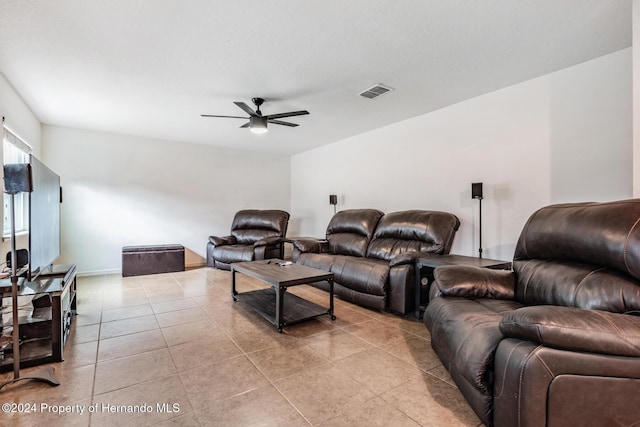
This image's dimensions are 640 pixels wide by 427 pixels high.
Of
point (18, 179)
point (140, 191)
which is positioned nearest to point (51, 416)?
point (18, 179)

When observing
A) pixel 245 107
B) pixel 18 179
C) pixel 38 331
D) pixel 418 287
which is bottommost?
pixel 38 331

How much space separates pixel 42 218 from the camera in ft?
7.51

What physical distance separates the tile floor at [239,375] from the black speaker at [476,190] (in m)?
1.54

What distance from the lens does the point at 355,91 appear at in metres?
3.35

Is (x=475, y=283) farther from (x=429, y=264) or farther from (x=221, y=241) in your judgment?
(x=221, y=241)

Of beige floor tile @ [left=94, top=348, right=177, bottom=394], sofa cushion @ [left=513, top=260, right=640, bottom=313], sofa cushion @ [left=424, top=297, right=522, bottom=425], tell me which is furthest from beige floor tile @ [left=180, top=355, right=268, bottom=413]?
sofa cushion @ [left=513, top=260, right=640, bottom=313]

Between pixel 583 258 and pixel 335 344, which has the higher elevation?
pixel 583 258

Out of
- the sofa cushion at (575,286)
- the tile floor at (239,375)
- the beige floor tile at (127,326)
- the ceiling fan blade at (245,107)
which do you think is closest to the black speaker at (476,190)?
the sofa cushion at (575,286)

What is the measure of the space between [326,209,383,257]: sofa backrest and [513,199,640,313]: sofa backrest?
207 centimetres

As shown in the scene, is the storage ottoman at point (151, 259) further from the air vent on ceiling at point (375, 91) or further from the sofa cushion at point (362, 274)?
the air vent on ceiling at point (375, 91)

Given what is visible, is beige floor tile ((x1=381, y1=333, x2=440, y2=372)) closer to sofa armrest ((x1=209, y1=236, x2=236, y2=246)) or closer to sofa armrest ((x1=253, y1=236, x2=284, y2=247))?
sofa armrest ((x1=253, y1=236, x2=284, y2=247))

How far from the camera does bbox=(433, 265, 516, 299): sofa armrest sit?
217cm

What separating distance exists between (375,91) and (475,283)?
224cm

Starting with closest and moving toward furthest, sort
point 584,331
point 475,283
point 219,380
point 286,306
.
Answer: point 584,331 → point 219,380 → point 475,283 → point 286,306
